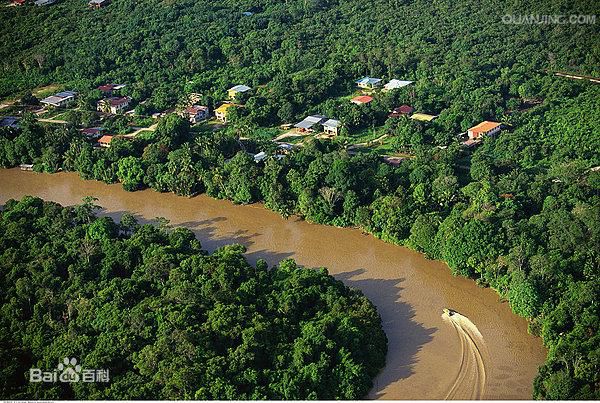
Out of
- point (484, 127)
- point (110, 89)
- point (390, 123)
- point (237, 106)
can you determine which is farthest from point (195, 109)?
point (484, 127)

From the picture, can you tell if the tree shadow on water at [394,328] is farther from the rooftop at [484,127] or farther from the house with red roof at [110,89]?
the house with red roof at [110,89]

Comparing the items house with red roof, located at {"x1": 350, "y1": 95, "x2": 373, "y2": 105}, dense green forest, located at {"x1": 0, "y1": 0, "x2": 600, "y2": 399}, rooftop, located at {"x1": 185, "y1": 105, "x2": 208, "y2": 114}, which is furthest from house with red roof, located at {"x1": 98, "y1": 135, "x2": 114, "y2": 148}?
house with red roof, located at {"x1": 350, "y1": 95, "x2": 373, "y2": 105}

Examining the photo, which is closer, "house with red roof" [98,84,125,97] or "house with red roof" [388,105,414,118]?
"house with red roof" [388,105,414,118]

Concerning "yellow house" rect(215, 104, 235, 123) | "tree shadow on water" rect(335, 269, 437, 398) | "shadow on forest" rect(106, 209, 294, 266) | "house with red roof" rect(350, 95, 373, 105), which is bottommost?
"tree shadow on water" rect(335, 269, 437, 398)

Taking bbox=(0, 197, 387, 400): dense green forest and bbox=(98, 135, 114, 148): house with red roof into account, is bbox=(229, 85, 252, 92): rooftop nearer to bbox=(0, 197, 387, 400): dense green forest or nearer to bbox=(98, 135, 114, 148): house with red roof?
bbox=(98, 135, 114, 148): house with red roof

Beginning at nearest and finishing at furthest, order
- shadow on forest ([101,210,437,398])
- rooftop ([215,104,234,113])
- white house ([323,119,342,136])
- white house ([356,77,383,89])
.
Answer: shadow on forest ([101,210,437,398]) < white house ([323,119,342,136]) < rooftop ([215,104,234,113]) < white house ([356,77,383,89])

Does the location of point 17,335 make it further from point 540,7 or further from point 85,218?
point 540,7

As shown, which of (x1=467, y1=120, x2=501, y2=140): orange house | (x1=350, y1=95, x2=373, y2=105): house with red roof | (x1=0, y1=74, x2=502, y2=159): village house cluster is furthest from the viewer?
(x1=350, y1=95, x2=373, y2=105): house with red roof
